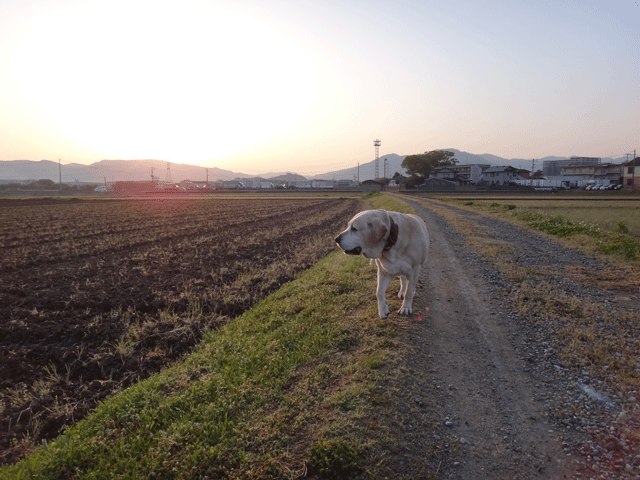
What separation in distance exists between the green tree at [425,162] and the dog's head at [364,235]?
11129 cm

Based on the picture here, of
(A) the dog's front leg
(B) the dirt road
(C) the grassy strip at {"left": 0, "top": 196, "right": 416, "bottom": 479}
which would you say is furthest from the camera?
(A) the dog's front leg

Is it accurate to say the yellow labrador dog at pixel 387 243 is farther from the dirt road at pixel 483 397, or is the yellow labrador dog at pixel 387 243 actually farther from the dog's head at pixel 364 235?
the dirt road at pixel 483 397

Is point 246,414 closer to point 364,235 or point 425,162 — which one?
point 364,235

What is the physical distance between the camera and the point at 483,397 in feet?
13.5

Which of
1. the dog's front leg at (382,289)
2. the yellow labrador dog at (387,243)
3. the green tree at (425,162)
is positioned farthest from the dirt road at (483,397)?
the green tree at (425,162)

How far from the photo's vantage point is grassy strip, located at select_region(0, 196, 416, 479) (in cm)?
327

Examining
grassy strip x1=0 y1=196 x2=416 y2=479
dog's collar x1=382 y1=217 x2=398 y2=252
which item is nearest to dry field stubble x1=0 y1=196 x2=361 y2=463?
grassy strip x1=0 y1=196 x2=416 y2=479

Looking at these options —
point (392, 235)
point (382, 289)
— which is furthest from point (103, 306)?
point (392, 235)

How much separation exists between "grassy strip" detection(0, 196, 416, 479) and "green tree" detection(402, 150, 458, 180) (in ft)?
368

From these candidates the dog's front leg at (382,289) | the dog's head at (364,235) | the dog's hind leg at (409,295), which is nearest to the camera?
the dog's head at (364,235)

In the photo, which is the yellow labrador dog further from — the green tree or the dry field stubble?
the green tree

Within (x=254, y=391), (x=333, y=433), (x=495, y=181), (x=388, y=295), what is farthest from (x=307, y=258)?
(x=495, y=181)

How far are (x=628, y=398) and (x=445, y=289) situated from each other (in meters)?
4.20

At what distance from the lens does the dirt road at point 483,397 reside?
3.15m
